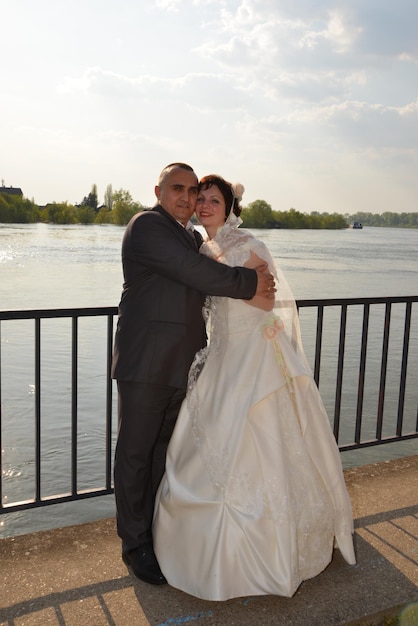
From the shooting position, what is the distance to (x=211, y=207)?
8.21ft

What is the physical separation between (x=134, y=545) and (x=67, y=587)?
0.92ft

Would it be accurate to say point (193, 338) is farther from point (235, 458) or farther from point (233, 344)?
point (235, 458)

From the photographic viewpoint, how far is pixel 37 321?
2596 mm

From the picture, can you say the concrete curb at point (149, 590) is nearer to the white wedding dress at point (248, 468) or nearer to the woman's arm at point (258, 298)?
the white wedding dress at point (248, 468)

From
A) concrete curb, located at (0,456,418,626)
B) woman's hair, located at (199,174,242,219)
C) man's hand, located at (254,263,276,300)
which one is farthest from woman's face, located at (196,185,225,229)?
concrete curb, located at (0,456,418,626)

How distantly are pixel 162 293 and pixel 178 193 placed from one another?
0.40 m

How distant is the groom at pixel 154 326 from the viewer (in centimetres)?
231

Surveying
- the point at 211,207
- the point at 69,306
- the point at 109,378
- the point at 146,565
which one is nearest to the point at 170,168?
the point at 211,207

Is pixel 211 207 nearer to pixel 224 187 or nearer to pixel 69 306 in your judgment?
pixel 224 187

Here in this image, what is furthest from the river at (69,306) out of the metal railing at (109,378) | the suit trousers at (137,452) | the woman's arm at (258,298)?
the woman's arm at (258,298)

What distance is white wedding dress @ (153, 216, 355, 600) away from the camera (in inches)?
86.9

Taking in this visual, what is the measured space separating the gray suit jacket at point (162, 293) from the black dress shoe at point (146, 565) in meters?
0.64

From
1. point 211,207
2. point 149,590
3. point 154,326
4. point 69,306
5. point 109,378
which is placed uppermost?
point 211,207

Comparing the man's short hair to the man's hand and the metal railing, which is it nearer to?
the man's hand
